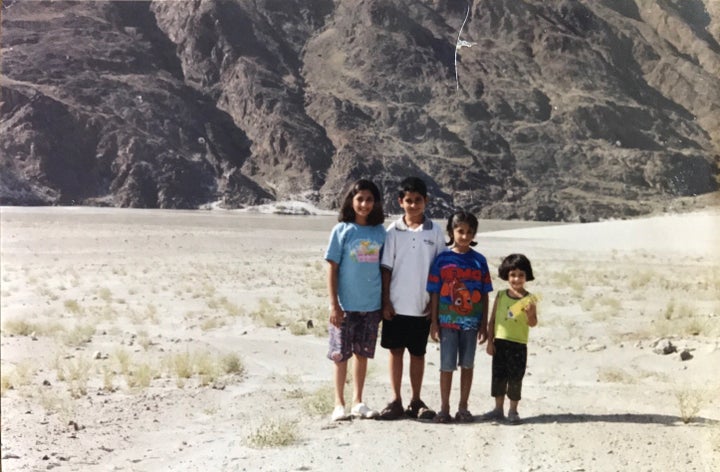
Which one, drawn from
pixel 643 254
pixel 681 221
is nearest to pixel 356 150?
pixel 681 221

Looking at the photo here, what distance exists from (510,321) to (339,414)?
1416mm

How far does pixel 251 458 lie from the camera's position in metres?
4.45

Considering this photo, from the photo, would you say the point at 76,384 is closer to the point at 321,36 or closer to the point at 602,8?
the point at 602,8

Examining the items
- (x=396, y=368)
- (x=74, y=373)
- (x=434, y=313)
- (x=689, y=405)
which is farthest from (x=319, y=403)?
(x=689, y=405)

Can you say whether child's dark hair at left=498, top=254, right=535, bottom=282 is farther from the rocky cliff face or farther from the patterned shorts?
the rocky cliff face

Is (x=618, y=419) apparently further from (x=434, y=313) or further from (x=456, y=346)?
(x=434, y=313)

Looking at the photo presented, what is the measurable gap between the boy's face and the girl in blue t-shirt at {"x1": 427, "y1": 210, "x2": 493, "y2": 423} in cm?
25

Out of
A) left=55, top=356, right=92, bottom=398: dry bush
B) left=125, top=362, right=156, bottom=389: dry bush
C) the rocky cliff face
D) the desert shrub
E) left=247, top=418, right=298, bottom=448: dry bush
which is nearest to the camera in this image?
left=247, top=418, right=298, bottom=448: dry bush

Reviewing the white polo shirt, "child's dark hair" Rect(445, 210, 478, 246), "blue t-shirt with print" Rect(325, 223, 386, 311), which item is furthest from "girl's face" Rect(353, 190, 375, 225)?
"child's dark hair" Rect(445, 210, 478, 246)

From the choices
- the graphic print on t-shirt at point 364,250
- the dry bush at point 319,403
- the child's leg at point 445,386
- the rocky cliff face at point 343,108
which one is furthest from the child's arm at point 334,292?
the rocky cliff face at point 343,108

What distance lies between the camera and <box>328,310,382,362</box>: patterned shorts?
4930mm

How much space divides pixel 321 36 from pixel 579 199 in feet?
143

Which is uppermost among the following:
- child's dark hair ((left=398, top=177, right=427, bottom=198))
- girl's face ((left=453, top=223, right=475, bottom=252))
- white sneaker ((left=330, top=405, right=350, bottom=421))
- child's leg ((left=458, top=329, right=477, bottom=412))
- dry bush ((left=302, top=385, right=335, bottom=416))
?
child's dark hair ((left=398, top=177, right=427, bottom=198))

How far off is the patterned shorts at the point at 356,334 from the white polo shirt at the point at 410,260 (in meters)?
0.26
